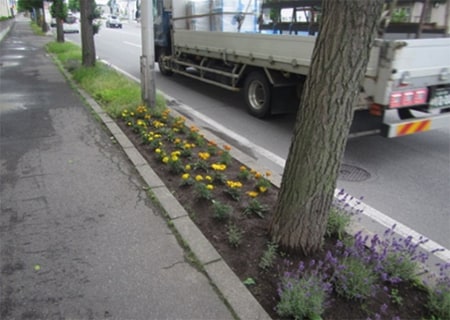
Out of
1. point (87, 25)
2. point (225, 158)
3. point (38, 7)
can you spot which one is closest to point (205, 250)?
point (225, 158)

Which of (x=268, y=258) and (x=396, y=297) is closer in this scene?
(x=396, y=297)

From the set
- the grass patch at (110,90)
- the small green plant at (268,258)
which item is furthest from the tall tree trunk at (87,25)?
the small green plant at (268,258)

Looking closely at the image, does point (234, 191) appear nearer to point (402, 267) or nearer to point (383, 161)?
point (402, 267)

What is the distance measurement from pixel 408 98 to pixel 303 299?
→ 332 centimetres

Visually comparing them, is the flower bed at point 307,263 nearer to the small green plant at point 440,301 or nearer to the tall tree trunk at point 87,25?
the small green plant at point 440,301

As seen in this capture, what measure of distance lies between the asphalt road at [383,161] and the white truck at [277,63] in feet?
1.58

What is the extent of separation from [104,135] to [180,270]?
3655 millimetres

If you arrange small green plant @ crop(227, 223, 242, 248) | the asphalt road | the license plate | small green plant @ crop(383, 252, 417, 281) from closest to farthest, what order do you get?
small green plant @ crop(383, 252, 417, 281), small green plant @ crop(227, 223, 242, 248), the asphalt road, the license plate

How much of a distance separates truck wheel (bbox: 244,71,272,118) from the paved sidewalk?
2.78 meters

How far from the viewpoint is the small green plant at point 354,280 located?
2.41m

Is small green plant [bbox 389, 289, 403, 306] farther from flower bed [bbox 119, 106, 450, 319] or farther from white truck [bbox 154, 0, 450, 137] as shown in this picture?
white truck [bbox 154, 0, 450, 137]

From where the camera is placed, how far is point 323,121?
2414 mm

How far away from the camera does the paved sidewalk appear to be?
8.08 ft

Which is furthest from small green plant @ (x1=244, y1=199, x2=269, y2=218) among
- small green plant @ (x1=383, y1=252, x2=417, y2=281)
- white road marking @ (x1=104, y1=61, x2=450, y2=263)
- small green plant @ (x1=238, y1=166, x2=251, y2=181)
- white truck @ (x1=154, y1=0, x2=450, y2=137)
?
white truck @ (x1=154, y1=0, x2=450, y2=137)
